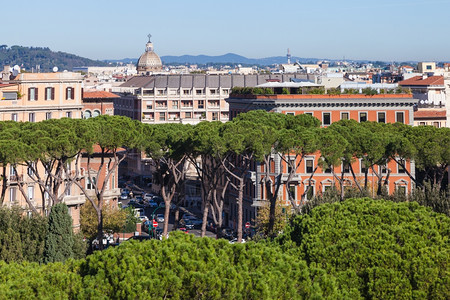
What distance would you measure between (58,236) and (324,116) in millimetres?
39757

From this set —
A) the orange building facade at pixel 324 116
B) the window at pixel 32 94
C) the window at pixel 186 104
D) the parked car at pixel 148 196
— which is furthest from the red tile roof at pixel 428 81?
the window at pixel 32 94

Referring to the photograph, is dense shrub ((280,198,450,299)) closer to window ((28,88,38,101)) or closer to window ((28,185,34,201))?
window ((28,185,34,201))

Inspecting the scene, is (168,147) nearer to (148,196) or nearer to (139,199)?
(139,199)

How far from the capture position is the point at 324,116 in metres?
87.2

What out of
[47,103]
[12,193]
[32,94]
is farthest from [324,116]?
[12,193]

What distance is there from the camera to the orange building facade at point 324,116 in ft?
271

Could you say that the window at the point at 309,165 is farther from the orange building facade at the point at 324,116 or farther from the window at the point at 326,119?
the window at the point at 326,119

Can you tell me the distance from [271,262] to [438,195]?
26434mm

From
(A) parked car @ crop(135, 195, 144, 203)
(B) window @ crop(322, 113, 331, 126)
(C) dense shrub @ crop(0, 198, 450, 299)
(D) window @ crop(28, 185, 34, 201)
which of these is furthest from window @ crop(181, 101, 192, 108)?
(C) dense shrub @ crop(0, 198, 450, 299)

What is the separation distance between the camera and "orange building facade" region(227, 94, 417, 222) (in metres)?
82.8

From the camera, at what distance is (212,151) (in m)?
67.9

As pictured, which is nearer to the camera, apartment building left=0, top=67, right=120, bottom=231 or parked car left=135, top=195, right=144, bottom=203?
apartment building left=0, top=67, right=120, bottom=231

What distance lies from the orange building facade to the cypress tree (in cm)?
3176

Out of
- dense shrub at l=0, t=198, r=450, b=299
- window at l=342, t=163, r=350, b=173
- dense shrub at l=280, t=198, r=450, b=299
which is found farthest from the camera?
window at l=342, t=163, r=350, b=173
